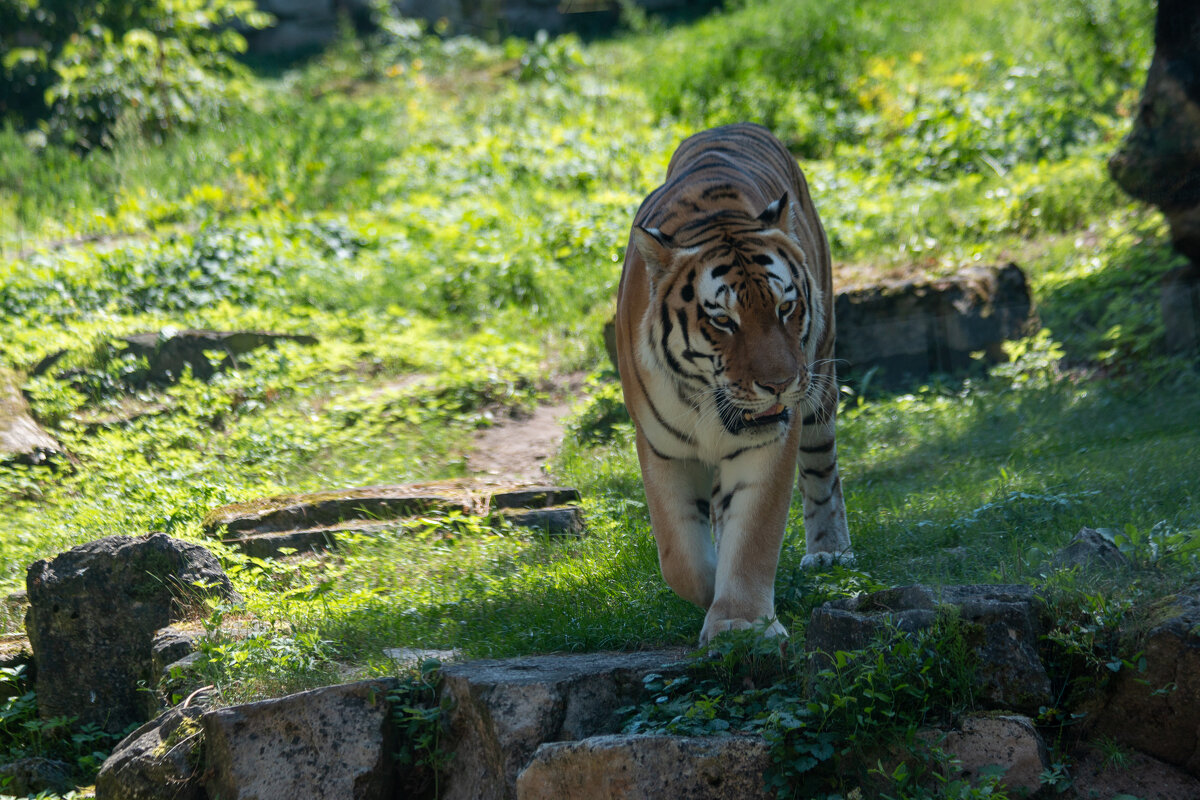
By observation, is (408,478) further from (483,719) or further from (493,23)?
(493,23)

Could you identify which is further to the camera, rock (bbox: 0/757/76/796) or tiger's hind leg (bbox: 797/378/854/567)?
tiger's hind leg (bbox: 797/378/854/567)

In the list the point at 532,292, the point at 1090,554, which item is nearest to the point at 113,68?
the point at 532,292

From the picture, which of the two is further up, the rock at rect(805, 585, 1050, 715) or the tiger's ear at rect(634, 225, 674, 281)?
the tiger's ear at rect(634, 225, 674, 281)

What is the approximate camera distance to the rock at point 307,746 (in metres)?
3.22

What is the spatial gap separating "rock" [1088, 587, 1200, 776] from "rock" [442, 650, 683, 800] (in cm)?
115

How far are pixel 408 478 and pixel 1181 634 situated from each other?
4226mm

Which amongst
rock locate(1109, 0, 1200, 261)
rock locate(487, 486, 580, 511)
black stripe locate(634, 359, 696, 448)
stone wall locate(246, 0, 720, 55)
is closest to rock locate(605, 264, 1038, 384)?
rock locate(1109, 0, 1200, 261)

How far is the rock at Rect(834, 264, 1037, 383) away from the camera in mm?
6816

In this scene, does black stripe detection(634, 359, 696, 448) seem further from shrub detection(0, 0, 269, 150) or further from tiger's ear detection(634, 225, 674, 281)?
shrub detection(0, 0, 269, 150)

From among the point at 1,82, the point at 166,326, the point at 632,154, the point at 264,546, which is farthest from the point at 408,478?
the point at 1,82

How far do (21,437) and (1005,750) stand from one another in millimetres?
5682

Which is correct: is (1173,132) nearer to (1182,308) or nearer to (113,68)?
(1182,308)

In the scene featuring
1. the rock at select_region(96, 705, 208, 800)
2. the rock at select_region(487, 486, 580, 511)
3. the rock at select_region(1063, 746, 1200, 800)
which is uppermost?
the rock at select_region(487, 486, 580, 511)

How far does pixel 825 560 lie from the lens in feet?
13.6
